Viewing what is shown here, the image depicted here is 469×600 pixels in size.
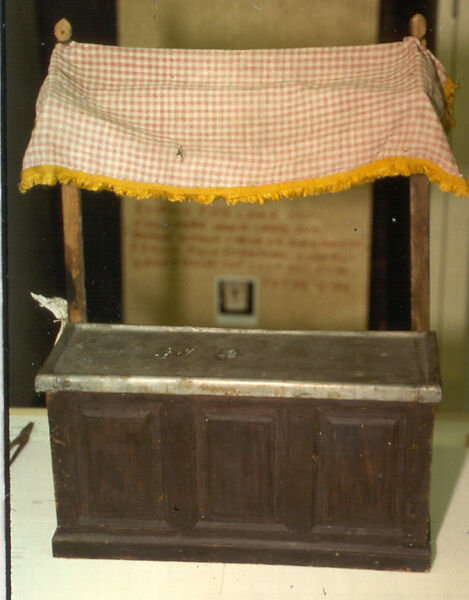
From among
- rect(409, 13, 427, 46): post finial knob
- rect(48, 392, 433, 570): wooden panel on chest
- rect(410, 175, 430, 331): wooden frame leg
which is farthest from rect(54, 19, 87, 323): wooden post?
rect(409, 13, 427, 46): post finial knob

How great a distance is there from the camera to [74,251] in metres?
3.25

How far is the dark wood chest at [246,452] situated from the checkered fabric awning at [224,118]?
69cm

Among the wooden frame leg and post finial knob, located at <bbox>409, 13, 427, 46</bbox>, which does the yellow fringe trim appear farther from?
post finial knob, located at <bbox>409, 13, 427, 46</bbox>

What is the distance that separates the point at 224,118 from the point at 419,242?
91 centimetres

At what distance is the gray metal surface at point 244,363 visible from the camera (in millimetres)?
2867

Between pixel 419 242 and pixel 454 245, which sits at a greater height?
pixel 419 242

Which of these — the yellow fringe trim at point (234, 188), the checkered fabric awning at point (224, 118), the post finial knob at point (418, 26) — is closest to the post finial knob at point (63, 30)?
the checkered fabric awning at point (224, 118)

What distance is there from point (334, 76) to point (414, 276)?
855 millimetres

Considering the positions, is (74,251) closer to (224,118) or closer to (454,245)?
(224,118)

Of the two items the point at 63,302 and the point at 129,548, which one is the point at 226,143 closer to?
the point at 63,302

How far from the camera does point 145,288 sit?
462 cm

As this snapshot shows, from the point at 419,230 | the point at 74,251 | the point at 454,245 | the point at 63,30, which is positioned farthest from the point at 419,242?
the point at 63,30

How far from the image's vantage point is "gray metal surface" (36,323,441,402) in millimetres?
2867

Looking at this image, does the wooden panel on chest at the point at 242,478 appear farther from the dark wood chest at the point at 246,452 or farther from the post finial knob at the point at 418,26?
the post finial knob at the point at 418,26
